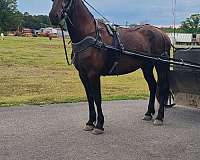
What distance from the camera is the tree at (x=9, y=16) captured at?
116 metres

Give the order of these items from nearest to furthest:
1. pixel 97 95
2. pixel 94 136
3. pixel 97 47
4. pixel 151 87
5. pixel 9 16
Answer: pixel 94 136 → pixel 97 47 → pixel 97 95 → pixel 151 87 → pixel 9 16

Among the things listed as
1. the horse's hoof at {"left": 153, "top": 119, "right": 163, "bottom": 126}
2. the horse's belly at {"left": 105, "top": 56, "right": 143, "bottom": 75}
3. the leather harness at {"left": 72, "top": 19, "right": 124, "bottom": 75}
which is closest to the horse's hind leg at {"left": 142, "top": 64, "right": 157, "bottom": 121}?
the horse's hoof at {"left": 153, "top": 119, "right": 163, "bottom": 126}

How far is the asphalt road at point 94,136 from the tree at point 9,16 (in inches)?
4174

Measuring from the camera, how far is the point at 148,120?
8852mm

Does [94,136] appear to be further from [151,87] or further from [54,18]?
[151,87]

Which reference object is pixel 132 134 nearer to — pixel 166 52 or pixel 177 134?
pixel 177 134

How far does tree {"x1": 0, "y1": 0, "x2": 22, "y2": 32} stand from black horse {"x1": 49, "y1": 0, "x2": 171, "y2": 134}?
351 feet

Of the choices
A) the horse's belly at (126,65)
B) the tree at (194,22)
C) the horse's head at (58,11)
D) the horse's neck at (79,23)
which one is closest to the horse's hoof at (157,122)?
the horse's belly at (126,65)

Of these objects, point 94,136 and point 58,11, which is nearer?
point 58,11

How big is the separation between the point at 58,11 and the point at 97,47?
946 mm

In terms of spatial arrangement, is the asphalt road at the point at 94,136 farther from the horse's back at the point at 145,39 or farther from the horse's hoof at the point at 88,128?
the horse's back at the point at 145,39

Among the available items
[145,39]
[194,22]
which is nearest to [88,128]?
[145,39]

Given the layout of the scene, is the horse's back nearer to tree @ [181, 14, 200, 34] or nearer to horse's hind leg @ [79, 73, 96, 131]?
horse's hind leg @ [79, 73, 96, 131]

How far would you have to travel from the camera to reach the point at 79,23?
24.6ft
